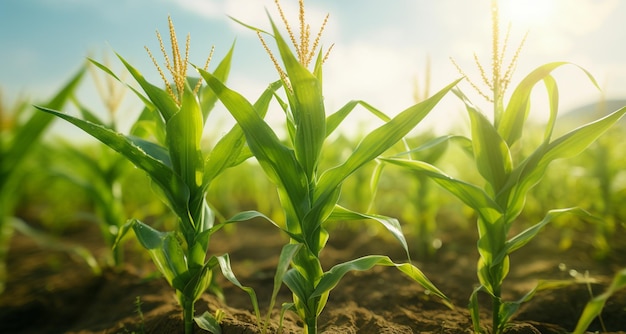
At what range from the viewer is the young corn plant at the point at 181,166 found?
1.60 m

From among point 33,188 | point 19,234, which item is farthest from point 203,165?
point 33,188

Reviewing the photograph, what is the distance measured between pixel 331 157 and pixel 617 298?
7.49 ft

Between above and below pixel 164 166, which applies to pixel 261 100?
above

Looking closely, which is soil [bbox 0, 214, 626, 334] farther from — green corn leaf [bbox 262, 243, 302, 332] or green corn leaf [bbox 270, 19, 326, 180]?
green corn leaf [bbox 270, 19, 326, 180]

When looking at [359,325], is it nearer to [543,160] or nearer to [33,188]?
[543,160]

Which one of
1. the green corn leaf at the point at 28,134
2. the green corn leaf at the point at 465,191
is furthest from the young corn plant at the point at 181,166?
the green corn leaf at the point at 28,134

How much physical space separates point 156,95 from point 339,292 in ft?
4.66

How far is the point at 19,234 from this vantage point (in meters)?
5.29

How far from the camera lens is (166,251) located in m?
1.67

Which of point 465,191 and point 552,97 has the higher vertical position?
point 552,97

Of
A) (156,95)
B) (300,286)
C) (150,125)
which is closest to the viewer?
(300,286)

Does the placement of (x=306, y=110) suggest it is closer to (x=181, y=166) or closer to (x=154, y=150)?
(x=181, y=166)

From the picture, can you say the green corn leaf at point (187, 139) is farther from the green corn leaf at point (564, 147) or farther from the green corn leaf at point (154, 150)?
the green corn leaf at point (564, 147)

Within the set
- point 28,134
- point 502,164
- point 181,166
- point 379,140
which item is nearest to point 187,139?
point 181,166
